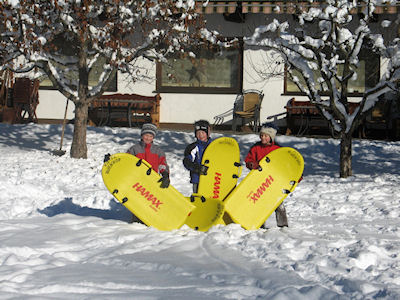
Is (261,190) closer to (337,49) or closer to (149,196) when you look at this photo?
(149,196)

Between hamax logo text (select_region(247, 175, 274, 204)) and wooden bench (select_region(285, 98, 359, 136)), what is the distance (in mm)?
8227

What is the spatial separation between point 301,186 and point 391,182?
1523 mm

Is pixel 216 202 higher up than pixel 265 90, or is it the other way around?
pixel 265 90

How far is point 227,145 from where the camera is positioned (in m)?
6.69

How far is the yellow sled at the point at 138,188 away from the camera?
20.6 ft

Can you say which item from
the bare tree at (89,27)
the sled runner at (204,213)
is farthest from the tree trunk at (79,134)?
the sled runner at (204,213)

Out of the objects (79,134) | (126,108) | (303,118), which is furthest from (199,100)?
(79,134)

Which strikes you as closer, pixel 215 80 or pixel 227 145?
pixel 227 145

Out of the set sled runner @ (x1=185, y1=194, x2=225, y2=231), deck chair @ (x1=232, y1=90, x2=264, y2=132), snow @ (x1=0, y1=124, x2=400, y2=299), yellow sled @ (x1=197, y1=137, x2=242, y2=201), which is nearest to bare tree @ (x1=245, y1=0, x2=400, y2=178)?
snow @ (x1=0, y1=124, x2=400, y2=299)

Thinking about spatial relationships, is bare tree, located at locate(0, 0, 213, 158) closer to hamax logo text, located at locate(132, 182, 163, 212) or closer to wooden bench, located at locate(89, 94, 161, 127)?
hamax logo text, located at locate(132, 182, 163, 212)

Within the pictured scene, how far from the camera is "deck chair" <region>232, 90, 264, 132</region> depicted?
15.2 metres

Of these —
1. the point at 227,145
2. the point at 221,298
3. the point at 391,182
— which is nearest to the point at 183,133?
the point at 391,182

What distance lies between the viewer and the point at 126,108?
15.6 meters

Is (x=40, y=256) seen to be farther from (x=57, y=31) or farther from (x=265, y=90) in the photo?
(x=265, y=90)
